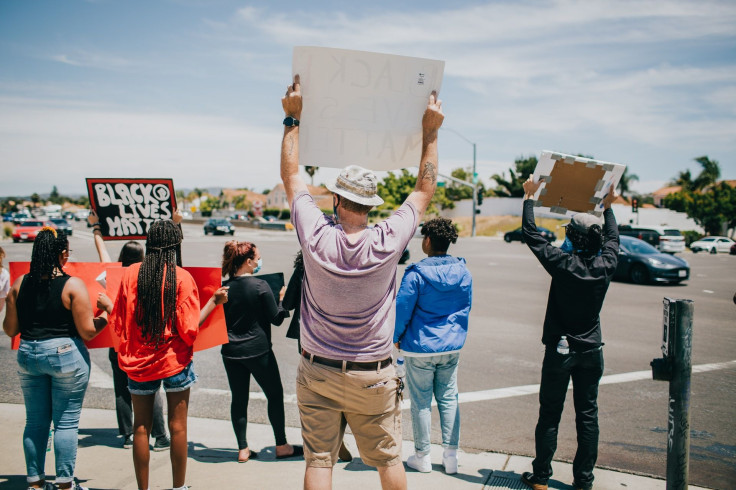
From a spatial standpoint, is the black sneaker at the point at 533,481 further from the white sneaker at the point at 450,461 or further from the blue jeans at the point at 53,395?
the blue jeans at the point at 53,395

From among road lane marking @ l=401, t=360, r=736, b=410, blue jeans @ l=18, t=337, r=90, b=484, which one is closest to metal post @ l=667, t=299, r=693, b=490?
A: road lane marking @ l=401, t=360, r=736, b=410

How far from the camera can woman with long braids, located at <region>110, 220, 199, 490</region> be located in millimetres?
3281

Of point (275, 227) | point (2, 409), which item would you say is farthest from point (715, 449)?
point (275, 227)

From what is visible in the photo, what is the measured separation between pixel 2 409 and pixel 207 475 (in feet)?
8.76

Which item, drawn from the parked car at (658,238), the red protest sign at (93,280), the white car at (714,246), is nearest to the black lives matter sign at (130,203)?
the red protest sign at (93,280)

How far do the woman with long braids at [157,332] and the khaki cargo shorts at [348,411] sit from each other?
1.05 metres

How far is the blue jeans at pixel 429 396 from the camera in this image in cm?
407

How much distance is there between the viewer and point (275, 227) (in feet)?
194

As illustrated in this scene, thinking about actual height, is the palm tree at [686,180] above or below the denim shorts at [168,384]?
above

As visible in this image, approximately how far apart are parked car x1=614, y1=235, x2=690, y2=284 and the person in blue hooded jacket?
45.5ft

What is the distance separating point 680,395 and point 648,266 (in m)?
15.8

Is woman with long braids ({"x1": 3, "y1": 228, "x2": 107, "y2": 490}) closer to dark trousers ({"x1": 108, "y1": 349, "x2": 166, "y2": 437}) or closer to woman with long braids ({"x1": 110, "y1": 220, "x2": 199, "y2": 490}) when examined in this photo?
woman with long braids ({"x1": 110, "y1": 220, "x2": 199, "y2": 490})

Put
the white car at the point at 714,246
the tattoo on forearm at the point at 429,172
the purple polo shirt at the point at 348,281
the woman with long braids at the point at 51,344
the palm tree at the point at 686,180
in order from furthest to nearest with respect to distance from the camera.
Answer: the palm tree at the point at 686,180 < the white car at the point at 714,246 < the woman with long braids at the point at 51,344 < the tattoo on forearm at the point at 429,172 < the purple polo shirt at the point at 348,281

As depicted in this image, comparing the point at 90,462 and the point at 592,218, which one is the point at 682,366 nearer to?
the point at 592,218
